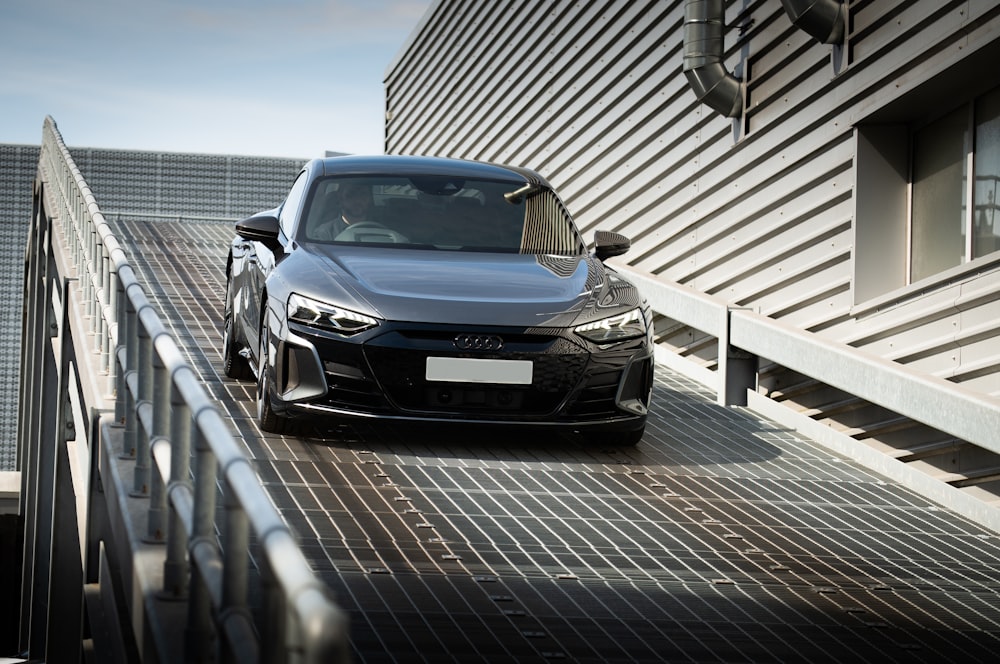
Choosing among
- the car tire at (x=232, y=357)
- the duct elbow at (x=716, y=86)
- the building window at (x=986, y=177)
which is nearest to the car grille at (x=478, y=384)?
the car tire at (x=232, y=357)

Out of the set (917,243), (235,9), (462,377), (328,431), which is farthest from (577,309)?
(235,9)

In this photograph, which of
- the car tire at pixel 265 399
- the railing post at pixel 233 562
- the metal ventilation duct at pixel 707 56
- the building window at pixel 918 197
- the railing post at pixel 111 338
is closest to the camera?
the railing post at pixel 233 562

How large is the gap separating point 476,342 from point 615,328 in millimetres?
815

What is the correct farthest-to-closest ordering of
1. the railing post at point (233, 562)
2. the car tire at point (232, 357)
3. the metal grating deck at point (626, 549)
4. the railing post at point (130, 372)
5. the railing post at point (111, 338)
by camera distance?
the car tire at point (232, 357) < the railing post at point (111, 338) < the railing post at point (130, 372) < the metal grating deck at point (626, 549) < the railing post at point (233, 562)

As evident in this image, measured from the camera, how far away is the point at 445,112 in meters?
21.0

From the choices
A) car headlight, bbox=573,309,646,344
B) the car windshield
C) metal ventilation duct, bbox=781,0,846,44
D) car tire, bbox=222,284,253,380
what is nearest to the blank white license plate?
car headlight, bbox=573,309,646,344

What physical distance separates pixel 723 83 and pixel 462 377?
507 cm

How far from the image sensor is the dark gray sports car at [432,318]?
7.20 meters

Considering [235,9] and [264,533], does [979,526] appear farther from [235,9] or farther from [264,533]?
[235,9]

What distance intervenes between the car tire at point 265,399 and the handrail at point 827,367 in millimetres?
3477

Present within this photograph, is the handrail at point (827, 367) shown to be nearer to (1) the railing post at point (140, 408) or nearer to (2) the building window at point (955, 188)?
(2) the building window at point (955, 188)

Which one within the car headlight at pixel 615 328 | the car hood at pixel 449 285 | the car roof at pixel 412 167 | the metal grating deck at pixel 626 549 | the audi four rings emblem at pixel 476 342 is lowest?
the metal grating deck at pixel 626 549

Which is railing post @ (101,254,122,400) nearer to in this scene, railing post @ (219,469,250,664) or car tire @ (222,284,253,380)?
car tire @ (222,284,253,380)

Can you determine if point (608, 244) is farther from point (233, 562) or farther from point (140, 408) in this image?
point (233, 562)
